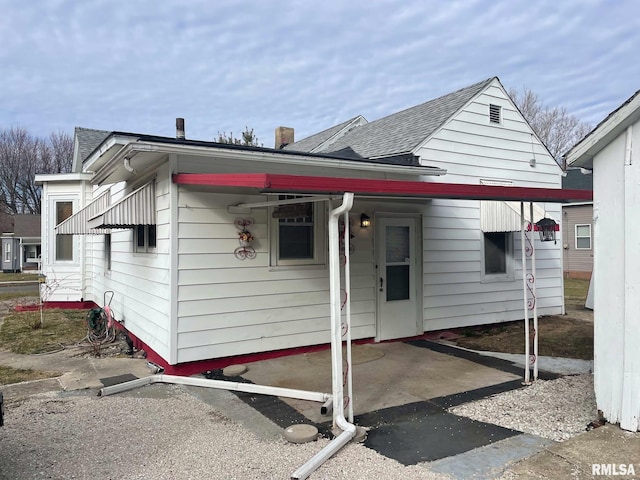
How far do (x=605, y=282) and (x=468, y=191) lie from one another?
1.49 metres

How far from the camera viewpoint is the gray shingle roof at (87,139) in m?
12.6

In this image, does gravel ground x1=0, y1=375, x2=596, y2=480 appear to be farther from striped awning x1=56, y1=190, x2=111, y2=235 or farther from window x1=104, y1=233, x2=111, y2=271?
window x1=104, y1=233, x2=111, y2=271

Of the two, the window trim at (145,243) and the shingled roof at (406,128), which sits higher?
the shingled roof at (406,128)

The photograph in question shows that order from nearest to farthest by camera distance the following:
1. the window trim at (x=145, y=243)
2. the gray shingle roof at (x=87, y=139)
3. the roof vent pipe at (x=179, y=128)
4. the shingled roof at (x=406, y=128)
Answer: the window trim at (x=145, y=243) < the shingled roof at (x=406, y=128) < the roof vent pipe at (x=179, y=128) < the gray shingle roof at (x=87, y=139)

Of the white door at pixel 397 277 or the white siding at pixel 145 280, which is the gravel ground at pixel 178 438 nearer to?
the white siding at pixel 145 280

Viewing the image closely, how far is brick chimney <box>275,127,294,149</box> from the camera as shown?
1576 cm

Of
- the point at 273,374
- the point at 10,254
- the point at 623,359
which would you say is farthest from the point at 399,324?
the point at 10,254

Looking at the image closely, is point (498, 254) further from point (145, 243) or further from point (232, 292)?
point (145, 243)

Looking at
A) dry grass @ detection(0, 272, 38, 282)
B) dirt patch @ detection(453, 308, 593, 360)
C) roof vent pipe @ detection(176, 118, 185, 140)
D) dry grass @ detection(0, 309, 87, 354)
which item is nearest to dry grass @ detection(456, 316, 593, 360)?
dirt patch @ detection(453, 308, 593, 360)

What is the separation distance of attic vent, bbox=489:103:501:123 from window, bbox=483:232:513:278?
87.4 inches

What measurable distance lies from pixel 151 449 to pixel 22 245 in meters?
32.9

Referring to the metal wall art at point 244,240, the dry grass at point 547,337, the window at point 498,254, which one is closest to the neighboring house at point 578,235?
the dry grass at point 547,337

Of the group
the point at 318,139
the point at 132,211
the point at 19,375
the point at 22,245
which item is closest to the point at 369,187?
the point at 132,211

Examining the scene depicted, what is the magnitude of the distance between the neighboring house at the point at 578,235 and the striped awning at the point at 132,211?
1883cm
